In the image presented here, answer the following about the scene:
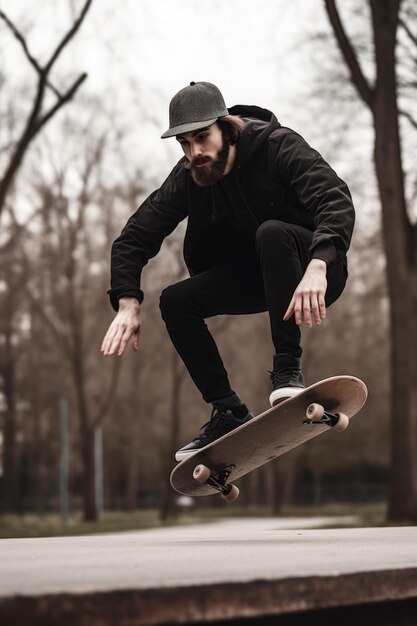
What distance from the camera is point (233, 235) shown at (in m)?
5.04

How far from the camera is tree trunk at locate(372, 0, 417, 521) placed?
1415 cm

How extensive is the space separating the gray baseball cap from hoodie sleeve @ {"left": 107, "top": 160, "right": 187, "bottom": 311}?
39 cm

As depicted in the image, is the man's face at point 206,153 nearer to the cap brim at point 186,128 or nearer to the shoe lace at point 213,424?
the cap brim at point 186,128

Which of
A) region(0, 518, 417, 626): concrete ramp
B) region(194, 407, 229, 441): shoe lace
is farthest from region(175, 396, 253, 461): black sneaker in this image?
region(0, 518, 417, 626): concrete ramp

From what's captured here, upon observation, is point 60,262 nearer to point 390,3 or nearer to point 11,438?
point 11,438

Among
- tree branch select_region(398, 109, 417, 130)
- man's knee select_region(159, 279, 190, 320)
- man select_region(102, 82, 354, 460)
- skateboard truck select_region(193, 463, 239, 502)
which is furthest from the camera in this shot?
tree branch select_region(398, 109, 417, 130)

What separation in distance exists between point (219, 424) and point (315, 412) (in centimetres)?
86

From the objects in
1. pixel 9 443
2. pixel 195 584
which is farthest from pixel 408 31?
pixel 9 443

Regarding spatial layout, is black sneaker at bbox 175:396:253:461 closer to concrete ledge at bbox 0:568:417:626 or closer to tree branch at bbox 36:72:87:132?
concrete ledge at bbox 0:568:417:626

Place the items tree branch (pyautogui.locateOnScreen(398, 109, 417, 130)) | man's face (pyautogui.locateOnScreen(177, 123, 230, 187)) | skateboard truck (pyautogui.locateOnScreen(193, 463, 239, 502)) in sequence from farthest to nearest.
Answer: tree branch (pyautogui.locateOnScreen(398, 109, 417, 130))
skateboard truck (pyautogui.locateOnScreen(193, 463, 239, 502))
man's face (pyautogui.locateOnScreen(177, 123, 230, 187))

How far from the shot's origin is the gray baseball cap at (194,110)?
4660 millimetres

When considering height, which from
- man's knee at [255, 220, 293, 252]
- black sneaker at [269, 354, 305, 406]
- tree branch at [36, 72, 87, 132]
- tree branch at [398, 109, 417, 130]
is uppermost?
tree branch at [398, 109, 417, 130]

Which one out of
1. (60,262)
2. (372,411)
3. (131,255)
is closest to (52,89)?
(131,255)

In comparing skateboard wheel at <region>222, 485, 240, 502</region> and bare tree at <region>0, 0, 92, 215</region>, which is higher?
bare tree at <region>0, 0, 92, 215</region>
